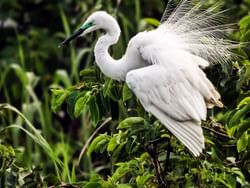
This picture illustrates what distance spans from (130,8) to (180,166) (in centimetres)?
206

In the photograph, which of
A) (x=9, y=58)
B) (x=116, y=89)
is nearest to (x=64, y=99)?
(x=116, y=89)

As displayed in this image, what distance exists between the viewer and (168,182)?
2.70m

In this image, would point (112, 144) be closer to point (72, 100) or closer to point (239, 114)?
point (72, 100)

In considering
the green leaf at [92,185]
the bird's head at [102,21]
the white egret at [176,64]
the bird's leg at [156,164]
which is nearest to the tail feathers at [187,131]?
the white egret at [176,64]

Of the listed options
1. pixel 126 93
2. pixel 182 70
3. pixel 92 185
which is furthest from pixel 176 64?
pixel 92 185

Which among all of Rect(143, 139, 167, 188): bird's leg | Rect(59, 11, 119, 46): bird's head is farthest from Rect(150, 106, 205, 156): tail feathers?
Rect(59, 11, 119, 46): bird's head

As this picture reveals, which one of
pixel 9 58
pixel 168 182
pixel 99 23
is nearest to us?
pixel 168 182

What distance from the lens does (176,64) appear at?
8.93 ft

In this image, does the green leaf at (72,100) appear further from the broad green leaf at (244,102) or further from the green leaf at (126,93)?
the broad green leaf at (244,102)

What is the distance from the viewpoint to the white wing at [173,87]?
266cm

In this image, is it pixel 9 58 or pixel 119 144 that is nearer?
pixel 119 144

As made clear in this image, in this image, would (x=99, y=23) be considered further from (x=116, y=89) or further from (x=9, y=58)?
(x=9, y=58)

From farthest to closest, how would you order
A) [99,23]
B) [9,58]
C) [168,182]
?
[9,58] → [99,23] → [168,182]

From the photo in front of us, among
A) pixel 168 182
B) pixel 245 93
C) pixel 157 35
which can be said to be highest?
pixel 157 35
